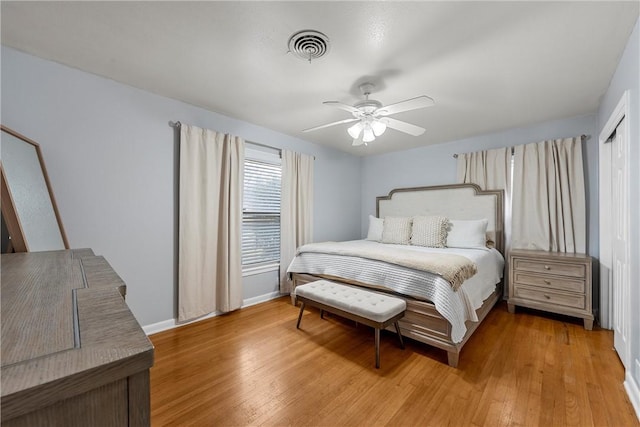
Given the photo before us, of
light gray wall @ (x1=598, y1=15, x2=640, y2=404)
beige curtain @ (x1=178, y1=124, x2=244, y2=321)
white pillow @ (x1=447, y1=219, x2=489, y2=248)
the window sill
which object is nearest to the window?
the window sill

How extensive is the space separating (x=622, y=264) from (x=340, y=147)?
3.49 metres

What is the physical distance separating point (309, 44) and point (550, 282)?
3.32 metres

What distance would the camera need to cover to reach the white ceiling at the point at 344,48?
5.04 feet

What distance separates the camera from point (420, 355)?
7.16 feet

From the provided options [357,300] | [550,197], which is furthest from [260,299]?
[550,197]

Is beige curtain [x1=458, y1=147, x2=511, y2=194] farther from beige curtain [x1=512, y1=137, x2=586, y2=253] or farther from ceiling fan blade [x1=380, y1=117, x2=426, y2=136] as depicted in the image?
ceiling fan blade [x1=380, y1=117, x2=426, y2=136]

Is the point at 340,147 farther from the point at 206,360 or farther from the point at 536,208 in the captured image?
the point at 206,360

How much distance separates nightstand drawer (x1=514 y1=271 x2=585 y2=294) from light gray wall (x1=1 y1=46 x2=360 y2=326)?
3.80m

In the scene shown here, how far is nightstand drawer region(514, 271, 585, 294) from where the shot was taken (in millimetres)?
2709

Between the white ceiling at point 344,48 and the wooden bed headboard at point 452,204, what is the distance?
1241 millimetres

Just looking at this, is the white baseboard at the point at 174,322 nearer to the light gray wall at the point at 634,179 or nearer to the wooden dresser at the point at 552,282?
the wooden dresser at the point at 552,282

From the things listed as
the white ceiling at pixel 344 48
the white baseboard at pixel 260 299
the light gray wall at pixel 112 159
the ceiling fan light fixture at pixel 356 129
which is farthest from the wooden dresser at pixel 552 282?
the light gray wall at pixel 112 159

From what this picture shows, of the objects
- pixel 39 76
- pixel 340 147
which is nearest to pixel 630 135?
pixel 340 147

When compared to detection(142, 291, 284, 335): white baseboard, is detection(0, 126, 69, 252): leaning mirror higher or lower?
higher
